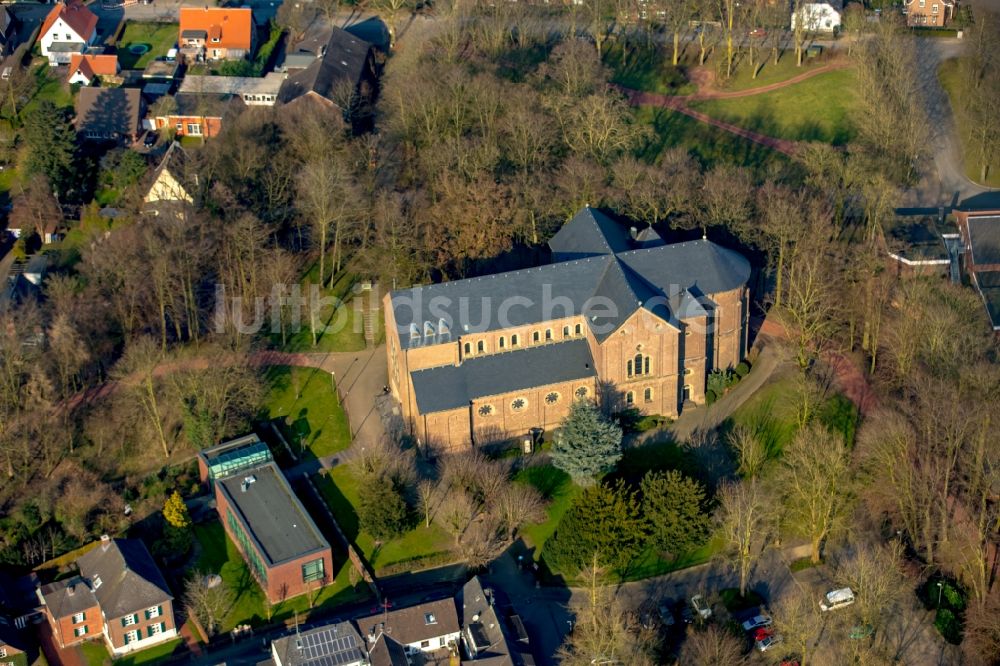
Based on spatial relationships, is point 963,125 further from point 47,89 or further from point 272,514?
point 47,89

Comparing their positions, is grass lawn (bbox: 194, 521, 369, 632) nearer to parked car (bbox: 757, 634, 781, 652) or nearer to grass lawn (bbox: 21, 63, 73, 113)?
parked car (bbox: 757, 634, 781, 652)

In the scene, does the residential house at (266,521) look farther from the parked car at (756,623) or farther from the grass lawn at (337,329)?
the parked car at (756,623)

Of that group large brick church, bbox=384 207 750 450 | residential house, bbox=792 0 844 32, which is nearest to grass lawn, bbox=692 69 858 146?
residential house, bbox=792 0 844 32

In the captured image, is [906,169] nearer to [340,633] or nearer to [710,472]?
[710,472]

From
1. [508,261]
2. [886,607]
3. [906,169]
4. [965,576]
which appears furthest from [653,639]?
[906,169]

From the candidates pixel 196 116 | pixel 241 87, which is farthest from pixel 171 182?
pixel 241 87

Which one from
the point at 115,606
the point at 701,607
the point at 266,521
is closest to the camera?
the point at 115,606

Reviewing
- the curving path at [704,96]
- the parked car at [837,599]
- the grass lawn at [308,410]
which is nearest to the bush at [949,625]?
the parked car at [837,599]
